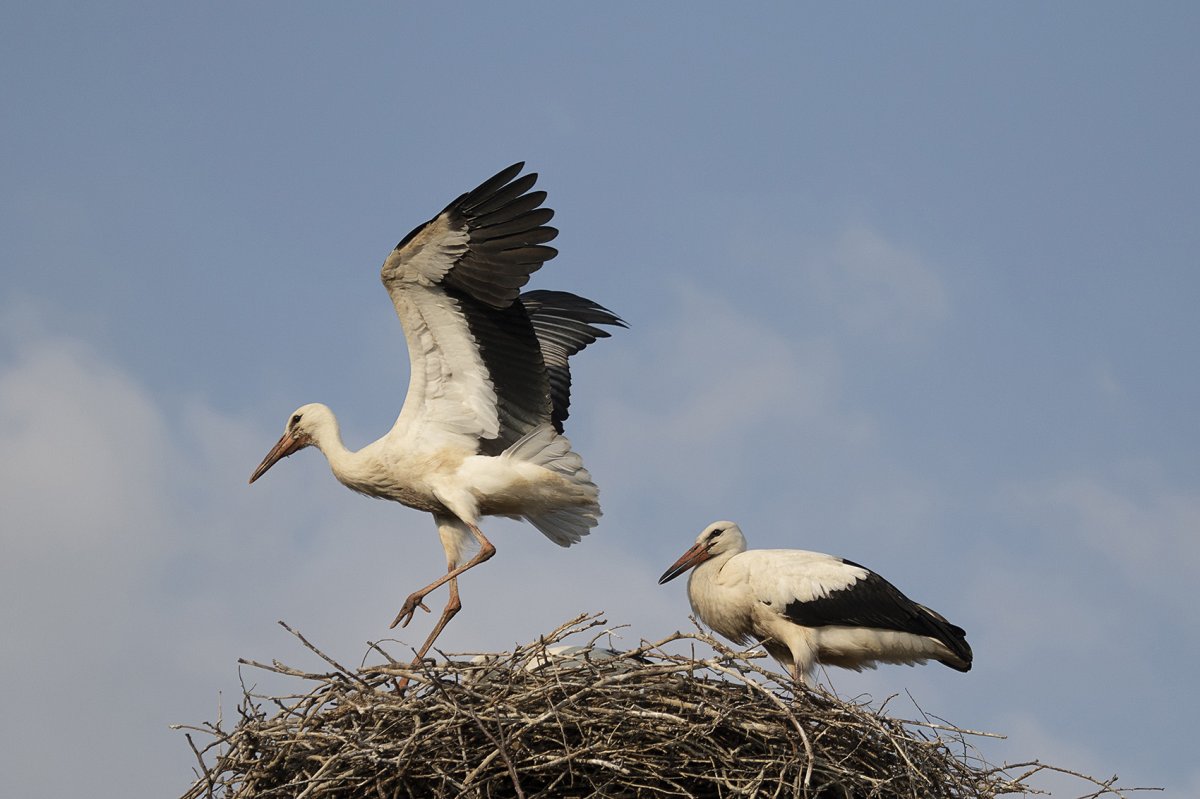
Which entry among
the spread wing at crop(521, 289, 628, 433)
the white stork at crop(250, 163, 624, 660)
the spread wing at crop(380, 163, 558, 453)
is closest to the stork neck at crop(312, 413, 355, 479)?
the white stork at crop(250, 163, 624, 660)

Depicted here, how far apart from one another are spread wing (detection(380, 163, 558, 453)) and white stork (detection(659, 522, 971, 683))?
140 centimetres

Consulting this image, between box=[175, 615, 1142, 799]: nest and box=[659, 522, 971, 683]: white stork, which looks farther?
box=[659, 522, 971, 683]: white stork

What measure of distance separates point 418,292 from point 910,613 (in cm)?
304

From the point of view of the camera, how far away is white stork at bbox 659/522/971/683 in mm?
8719

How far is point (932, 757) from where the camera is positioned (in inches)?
280

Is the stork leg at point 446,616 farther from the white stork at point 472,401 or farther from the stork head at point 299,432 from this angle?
the stork head at point 299,432

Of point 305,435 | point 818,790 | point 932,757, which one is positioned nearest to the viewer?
point 818,790

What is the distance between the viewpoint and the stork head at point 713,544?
931cm

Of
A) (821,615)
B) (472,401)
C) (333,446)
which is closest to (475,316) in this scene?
(472,401)

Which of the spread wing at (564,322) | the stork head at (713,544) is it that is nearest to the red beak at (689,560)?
the stork head at (713,544)

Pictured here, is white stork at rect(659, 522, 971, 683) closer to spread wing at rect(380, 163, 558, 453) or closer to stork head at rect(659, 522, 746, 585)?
stork head at rect(659, 522, 746, 585)

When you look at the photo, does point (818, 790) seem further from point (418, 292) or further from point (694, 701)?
point (418, 292)

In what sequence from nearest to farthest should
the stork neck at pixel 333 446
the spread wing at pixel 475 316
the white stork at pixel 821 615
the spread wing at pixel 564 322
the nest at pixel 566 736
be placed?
the nest at pixel 566 736
the spread wing at pixel 475 316
the white stork at pixel 821 615
the stork neck at pixel 333 446
the spread wing at pixel 564 322

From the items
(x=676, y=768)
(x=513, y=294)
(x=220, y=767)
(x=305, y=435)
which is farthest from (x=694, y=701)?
(x=305, y=435)
